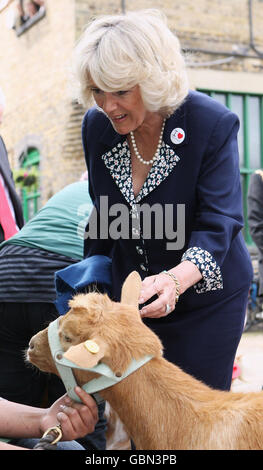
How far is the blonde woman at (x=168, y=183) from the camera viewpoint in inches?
106

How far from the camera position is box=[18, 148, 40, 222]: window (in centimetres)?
1191

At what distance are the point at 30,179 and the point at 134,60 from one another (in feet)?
30.9

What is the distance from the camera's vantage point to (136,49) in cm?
269

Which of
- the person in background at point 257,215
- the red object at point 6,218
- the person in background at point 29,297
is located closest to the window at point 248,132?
the person in background at point 257,215

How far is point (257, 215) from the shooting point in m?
7.19

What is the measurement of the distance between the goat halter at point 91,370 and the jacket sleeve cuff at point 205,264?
0.45 meters

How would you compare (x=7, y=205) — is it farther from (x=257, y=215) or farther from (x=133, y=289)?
(x=257, y=215)

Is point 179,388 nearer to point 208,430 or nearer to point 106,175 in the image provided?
point 208,430

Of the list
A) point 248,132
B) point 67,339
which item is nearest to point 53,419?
point 67,339

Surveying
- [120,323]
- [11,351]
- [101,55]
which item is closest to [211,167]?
[101,55]

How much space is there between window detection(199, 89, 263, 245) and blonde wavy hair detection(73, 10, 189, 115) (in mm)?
9094

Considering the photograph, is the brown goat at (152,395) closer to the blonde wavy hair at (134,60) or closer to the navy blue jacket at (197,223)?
the navy blue jacket at (197,223)

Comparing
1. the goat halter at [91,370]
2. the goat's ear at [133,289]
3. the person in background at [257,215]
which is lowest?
the person in background at [257,215]

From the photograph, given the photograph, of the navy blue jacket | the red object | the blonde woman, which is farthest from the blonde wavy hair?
the red object
